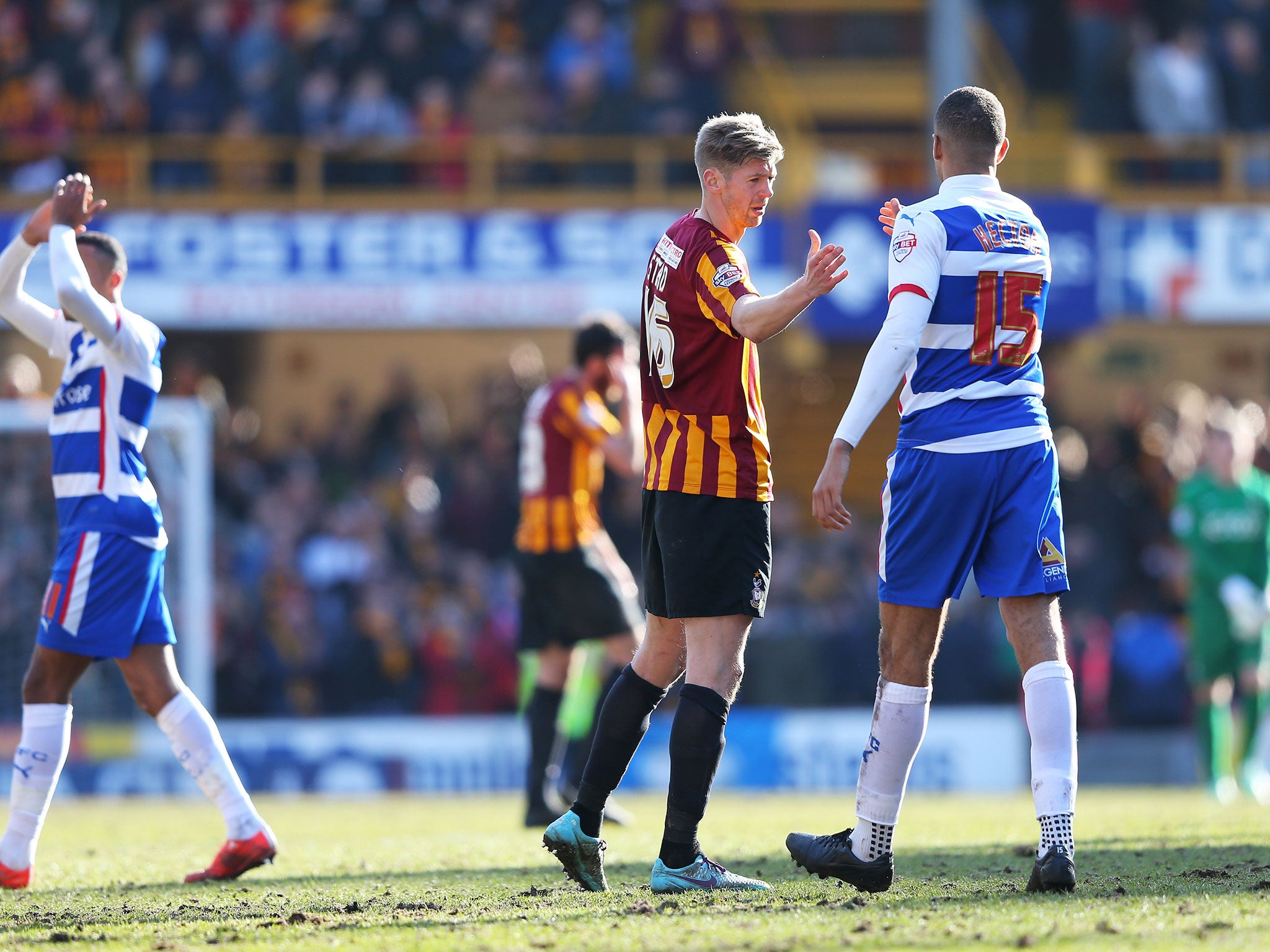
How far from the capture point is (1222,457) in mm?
10719

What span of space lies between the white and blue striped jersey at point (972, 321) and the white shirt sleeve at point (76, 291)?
2.67m

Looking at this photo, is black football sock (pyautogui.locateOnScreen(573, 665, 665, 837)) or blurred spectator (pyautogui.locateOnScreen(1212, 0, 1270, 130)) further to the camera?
blurred spectator (pyautogui.locateOnScreen(1212, 0, 1270, 130))

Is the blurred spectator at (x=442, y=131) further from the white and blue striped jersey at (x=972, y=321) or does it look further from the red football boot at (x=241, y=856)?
the white and blue striped jersey at (x=972, y=321)

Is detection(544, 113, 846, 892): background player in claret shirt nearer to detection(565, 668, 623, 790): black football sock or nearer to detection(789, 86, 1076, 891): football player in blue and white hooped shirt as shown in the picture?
detection(789, 86, 1076, 891): football player in blue and white hooped shirt

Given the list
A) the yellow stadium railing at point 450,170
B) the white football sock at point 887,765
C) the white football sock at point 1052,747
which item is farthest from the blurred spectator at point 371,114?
the white football sock at point 1052,747

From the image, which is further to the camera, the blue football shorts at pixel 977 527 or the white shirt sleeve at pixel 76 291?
the white shirt sleeve at pixel 76 291

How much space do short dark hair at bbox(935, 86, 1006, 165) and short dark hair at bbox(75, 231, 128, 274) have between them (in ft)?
9.66

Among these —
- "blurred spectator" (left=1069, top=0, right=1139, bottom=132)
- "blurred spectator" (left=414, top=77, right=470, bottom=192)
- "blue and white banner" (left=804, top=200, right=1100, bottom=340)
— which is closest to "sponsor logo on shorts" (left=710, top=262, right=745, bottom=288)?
"blue and white banner" (left=804, top=200, right=1100, bottom=340)

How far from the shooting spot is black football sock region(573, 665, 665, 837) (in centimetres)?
514

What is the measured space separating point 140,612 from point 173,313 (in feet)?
37.0

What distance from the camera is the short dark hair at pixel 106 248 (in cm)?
594

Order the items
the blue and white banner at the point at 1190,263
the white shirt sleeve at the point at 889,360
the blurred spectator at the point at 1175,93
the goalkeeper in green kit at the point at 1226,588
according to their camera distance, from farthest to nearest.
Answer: the blurred spectator at the point at 1175,93
the blue and white banner at the point at 1190,263
the goalkeeper in green kit at the point at 1226,588
the white shirt sleeve at the point at 889,360

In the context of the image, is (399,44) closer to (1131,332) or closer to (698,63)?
(698,63)

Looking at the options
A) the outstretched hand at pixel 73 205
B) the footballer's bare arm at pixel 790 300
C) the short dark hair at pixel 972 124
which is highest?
the short dark hair at pixel 972 124
